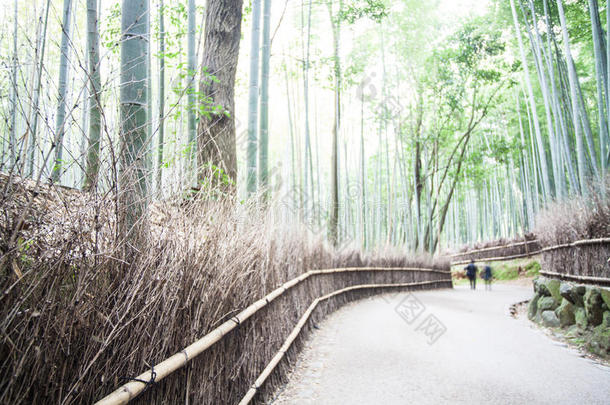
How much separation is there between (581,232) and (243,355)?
14.0 ft

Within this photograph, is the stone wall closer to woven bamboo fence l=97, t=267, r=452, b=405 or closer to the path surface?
the path surface

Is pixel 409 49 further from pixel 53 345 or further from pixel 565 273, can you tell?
pixel 53 345

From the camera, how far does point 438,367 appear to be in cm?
302

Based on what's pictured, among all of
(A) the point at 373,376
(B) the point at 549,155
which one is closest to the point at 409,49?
(B) the point at 549,155

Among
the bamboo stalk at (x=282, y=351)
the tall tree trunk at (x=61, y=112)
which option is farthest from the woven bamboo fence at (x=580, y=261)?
the tall tree trunk at (x=61, y=112)

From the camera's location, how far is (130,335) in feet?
4.04

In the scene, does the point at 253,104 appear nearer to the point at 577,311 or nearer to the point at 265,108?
the point at 265,108

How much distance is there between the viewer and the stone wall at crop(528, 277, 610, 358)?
346cm

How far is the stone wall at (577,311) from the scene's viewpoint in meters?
3.46

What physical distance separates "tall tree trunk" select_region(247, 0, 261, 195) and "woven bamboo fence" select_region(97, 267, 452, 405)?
1.21 meters

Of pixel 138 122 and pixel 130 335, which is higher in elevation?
pixel 138 122

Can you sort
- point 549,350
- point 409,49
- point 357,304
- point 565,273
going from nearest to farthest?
point 549,350, point 565,273, point 357,304, point 409,49

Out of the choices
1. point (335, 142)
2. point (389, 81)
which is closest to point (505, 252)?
point (389, 81)

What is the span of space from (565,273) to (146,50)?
Answer: 5.26 metres
